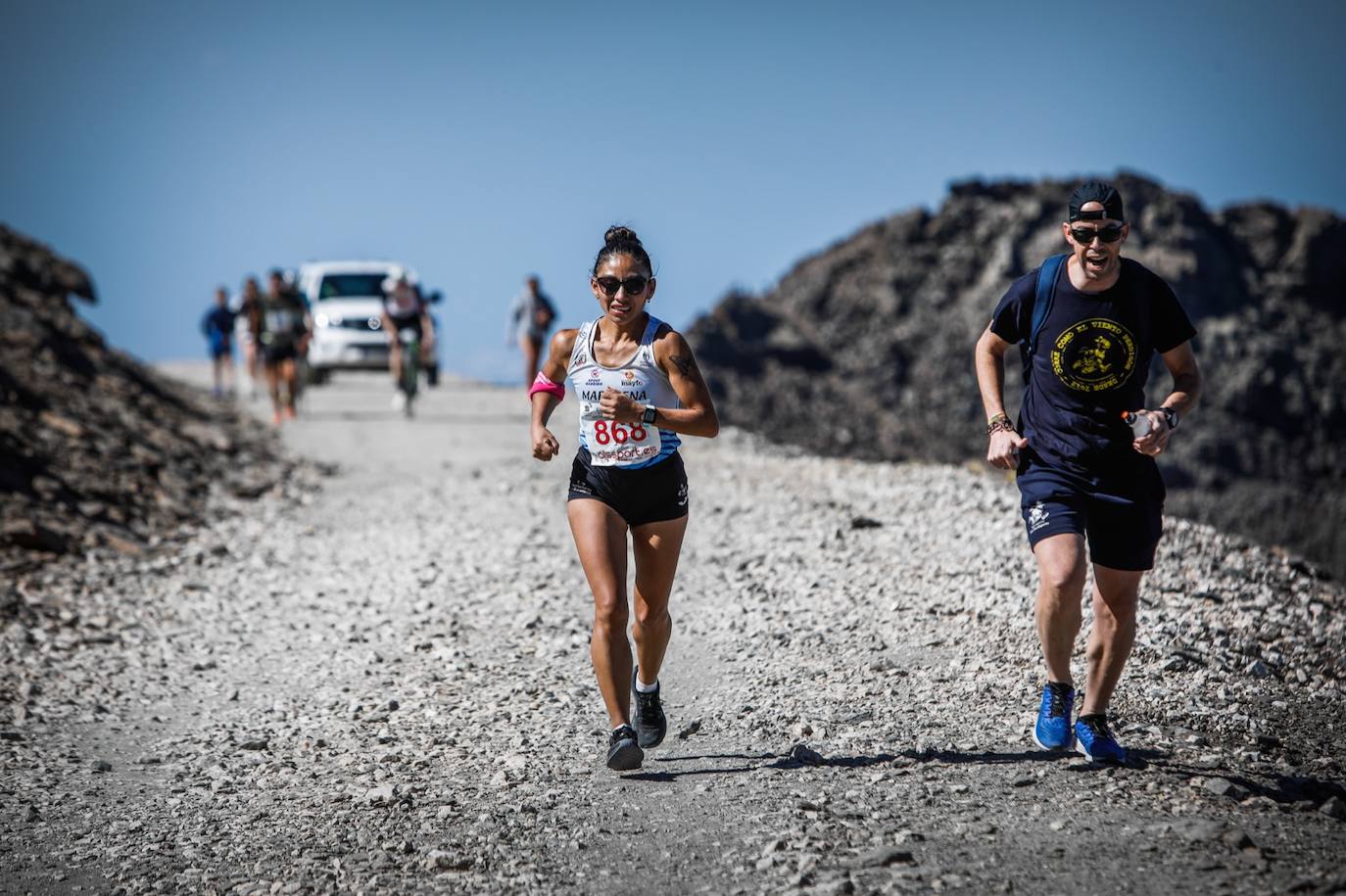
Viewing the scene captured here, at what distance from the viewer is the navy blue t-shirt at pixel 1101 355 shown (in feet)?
15.6

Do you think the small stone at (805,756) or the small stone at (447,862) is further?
the small stone at (805,756)

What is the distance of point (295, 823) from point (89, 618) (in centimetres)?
503

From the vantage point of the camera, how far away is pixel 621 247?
518cm

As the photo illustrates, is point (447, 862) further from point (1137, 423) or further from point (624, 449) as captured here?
point (1137, 423)

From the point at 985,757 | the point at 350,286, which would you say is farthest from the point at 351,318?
the point at 985,757

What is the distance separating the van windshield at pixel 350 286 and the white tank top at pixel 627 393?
18871 millimetres

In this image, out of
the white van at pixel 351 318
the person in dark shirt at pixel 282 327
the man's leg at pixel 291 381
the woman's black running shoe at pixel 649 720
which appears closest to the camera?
the woman's black running shoe at pixel 649 720

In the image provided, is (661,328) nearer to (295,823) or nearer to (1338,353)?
(295,823)

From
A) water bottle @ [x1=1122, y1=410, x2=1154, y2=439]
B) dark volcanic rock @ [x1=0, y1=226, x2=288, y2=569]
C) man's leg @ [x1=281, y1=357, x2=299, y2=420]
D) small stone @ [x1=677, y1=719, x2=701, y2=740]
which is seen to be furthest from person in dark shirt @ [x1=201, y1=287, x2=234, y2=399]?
water bottle @ [x1=1122, y1=410, x2=1154, y2=439]

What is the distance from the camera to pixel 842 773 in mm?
Answer: 5176

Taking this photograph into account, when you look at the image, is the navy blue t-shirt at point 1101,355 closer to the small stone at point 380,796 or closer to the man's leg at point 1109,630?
the man's leg at point 1109,630

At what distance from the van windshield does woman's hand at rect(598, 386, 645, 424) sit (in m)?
19.1

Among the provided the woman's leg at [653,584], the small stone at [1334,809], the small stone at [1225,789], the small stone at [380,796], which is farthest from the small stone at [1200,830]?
the small stone at [380,796]

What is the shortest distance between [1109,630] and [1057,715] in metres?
0.43
